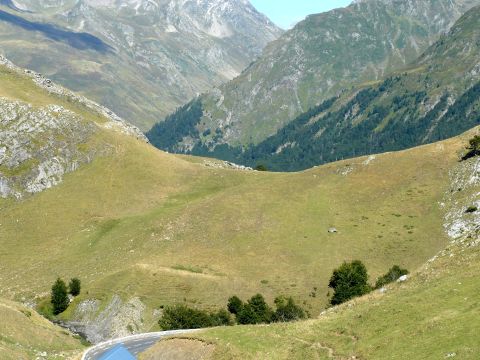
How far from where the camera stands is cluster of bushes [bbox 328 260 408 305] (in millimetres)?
94500

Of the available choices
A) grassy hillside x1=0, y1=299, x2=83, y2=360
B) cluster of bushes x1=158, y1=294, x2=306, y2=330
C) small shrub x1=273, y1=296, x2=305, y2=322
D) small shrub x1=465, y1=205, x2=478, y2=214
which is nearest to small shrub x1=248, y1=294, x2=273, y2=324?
cluster of bushes x1=158, y1=294, x2=306, y2=330

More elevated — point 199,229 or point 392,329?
point 392,329

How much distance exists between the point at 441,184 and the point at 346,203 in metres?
23.7

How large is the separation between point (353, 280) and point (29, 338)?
57.6 metres

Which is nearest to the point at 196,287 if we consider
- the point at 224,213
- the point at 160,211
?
the point at 224,213

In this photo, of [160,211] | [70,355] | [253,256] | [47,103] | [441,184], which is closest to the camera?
[70,355]

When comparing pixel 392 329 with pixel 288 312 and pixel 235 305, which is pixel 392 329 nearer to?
pixel 288 312

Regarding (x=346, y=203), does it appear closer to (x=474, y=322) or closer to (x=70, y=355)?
(x=70, y=355)

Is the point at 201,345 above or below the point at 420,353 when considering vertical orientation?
below

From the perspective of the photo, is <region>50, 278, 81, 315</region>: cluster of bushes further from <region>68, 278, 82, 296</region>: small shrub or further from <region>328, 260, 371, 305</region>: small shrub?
<region>328, 260, 371, 305</region>: small shrub

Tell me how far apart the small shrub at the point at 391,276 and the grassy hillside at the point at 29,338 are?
52.2 metres

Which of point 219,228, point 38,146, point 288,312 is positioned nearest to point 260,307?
point 288,312

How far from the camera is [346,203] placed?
438 feet

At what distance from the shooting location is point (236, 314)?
95.1m
